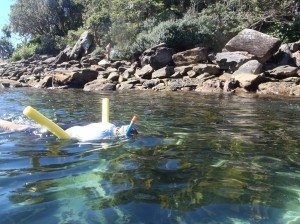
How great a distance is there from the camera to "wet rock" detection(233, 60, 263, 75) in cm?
1514

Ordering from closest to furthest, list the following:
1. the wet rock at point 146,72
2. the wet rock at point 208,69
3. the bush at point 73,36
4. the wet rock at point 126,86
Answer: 1. the wet rock at point 208,69
2. the wet rock at point 126,86
3. the wet rock at point 146,72
4. the bush at point 73,36

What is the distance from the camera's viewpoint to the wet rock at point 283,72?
14.4 m

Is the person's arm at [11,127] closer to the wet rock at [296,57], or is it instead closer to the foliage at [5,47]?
the wet rock at [296,57]

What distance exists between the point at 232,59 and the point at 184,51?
290 cm

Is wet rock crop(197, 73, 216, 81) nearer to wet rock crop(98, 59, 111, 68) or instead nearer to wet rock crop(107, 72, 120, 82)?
wet rock crop(107, 72, 120, 82)

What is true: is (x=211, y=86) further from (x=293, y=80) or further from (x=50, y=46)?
(x=50, y=46)

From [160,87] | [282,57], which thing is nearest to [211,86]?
[160,87]

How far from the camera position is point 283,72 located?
47.3 ft

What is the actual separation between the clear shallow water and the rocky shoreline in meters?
7.51

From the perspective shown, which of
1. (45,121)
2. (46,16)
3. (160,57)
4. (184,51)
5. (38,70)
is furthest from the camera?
(46,16)

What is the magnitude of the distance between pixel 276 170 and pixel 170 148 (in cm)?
146

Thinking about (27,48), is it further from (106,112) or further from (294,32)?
(106,112)

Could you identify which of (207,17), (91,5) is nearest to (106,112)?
(207,17)

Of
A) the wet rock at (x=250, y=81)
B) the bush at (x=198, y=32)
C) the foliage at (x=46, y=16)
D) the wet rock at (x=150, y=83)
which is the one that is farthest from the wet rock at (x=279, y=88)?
the foliage at (x=46, y=16)
